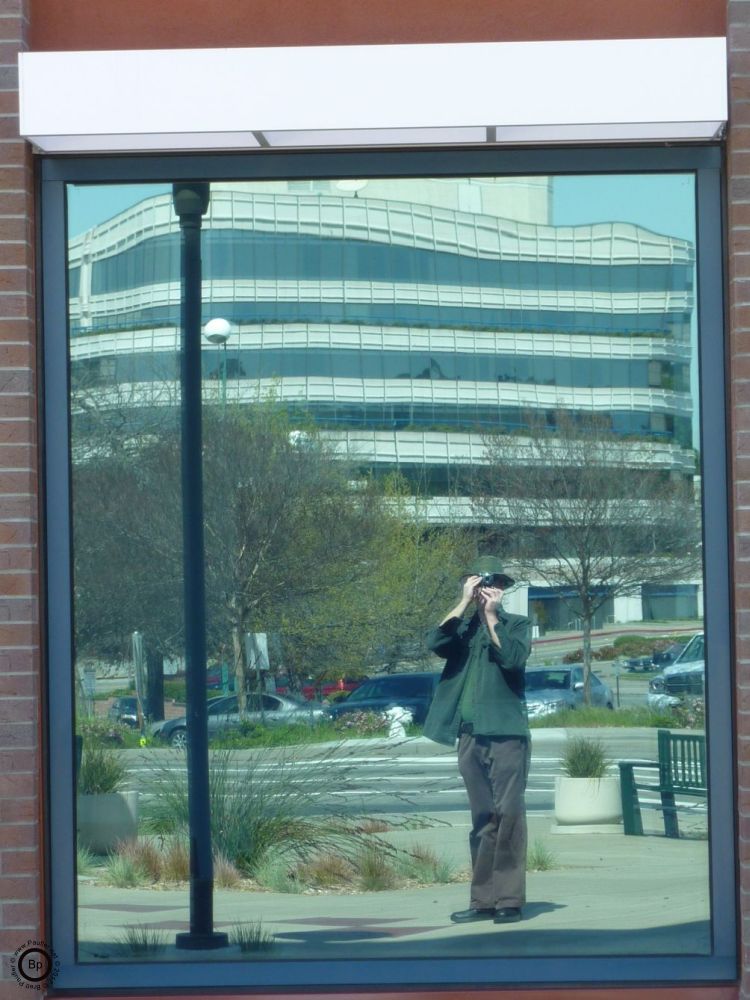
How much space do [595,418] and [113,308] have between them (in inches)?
77.8

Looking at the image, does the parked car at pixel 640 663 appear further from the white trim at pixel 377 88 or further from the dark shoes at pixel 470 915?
the white trim at pixel 377 88

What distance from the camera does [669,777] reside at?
5914 mm

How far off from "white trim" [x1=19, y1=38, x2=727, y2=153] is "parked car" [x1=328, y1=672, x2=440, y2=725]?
213cm

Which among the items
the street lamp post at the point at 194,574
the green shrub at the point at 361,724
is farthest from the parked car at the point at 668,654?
the street lamp post at the point at 194,574

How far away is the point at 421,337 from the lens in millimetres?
6070

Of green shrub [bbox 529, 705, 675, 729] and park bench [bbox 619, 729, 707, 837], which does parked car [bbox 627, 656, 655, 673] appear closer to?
green shrub [bbox 529, 705, 675, 729]

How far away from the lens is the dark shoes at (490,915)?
5.93 meters

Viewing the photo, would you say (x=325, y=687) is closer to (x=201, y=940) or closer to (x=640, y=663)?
(x=201, y=940)

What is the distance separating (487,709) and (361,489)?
1.02 meters

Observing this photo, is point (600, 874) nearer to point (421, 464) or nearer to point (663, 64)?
point (421, 464)

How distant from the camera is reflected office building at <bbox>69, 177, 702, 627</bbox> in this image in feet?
19.9

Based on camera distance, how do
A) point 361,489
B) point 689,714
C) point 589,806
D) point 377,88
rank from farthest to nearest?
point 361,489 → point 589,806 → point 689,714 → point 377,88

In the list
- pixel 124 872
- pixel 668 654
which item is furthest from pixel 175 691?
pixel 668 654

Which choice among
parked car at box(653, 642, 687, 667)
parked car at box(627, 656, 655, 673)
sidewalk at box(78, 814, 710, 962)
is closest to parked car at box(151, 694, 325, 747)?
sidewalk at box(78, 814, 710, 962)
